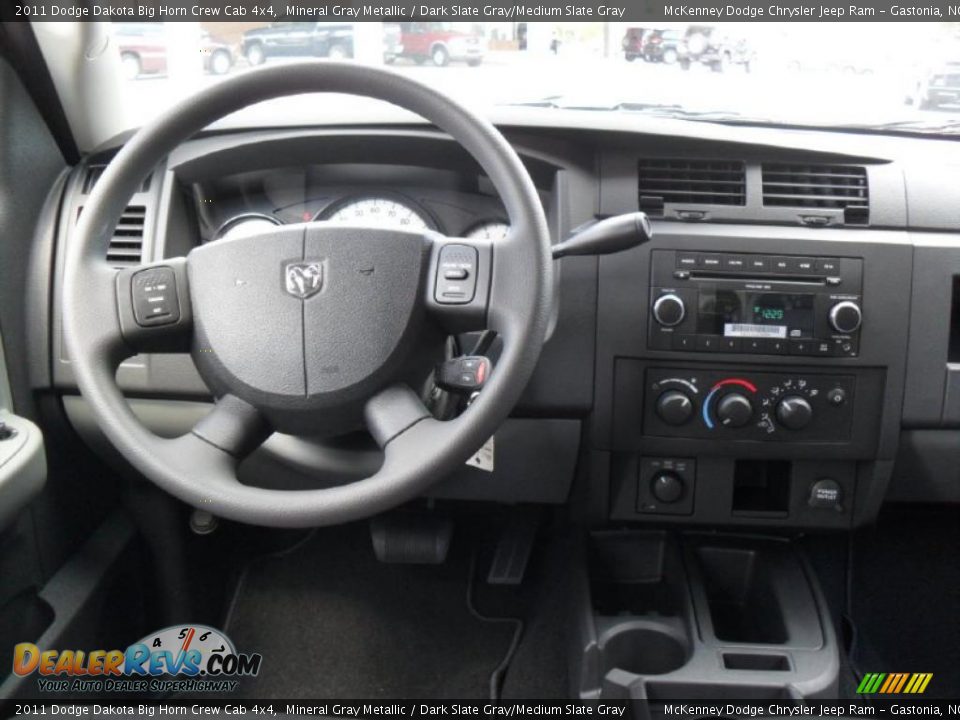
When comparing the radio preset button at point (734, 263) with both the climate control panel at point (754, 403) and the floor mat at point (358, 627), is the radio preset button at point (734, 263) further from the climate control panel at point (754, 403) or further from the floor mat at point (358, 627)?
the floor mat at point (358, 627)

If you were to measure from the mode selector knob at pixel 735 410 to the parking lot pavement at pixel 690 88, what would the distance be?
0.53m

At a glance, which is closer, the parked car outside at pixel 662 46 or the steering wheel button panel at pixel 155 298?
the steering wheel button panel at pixel 155 298

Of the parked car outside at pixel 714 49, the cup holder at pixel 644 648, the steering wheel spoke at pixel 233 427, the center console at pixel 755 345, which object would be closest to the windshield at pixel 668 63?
the parked car outside at pixel 714 49

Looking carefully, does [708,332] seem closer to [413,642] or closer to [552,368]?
[552,368]

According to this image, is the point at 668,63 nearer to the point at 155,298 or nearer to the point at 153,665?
the point at 155,298

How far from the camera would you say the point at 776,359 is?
133cm

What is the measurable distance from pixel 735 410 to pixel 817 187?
406mm

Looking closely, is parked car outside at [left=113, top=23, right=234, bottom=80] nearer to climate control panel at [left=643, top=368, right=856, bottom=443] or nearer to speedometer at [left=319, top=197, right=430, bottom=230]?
speedometer at [left=319, top=197, right=430, bottom=230]

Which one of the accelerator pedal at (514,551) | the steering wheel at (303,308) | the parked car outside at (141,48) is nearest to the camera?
the steering wheel at (303,308)

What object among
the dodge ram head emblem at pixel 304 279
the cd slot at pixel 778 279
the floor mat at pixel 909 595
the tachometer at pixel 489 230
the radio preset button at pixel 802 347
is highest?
the tachometer at pixel 489 230

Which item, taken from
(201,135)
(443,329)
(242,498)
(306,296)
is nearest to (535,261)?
(443,329)

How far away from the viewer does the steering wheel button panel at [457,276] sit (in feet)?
3.48

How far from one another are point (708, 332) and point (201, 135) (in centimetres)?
94

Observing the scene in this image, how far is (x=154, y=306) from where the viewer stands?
1.09 meters
